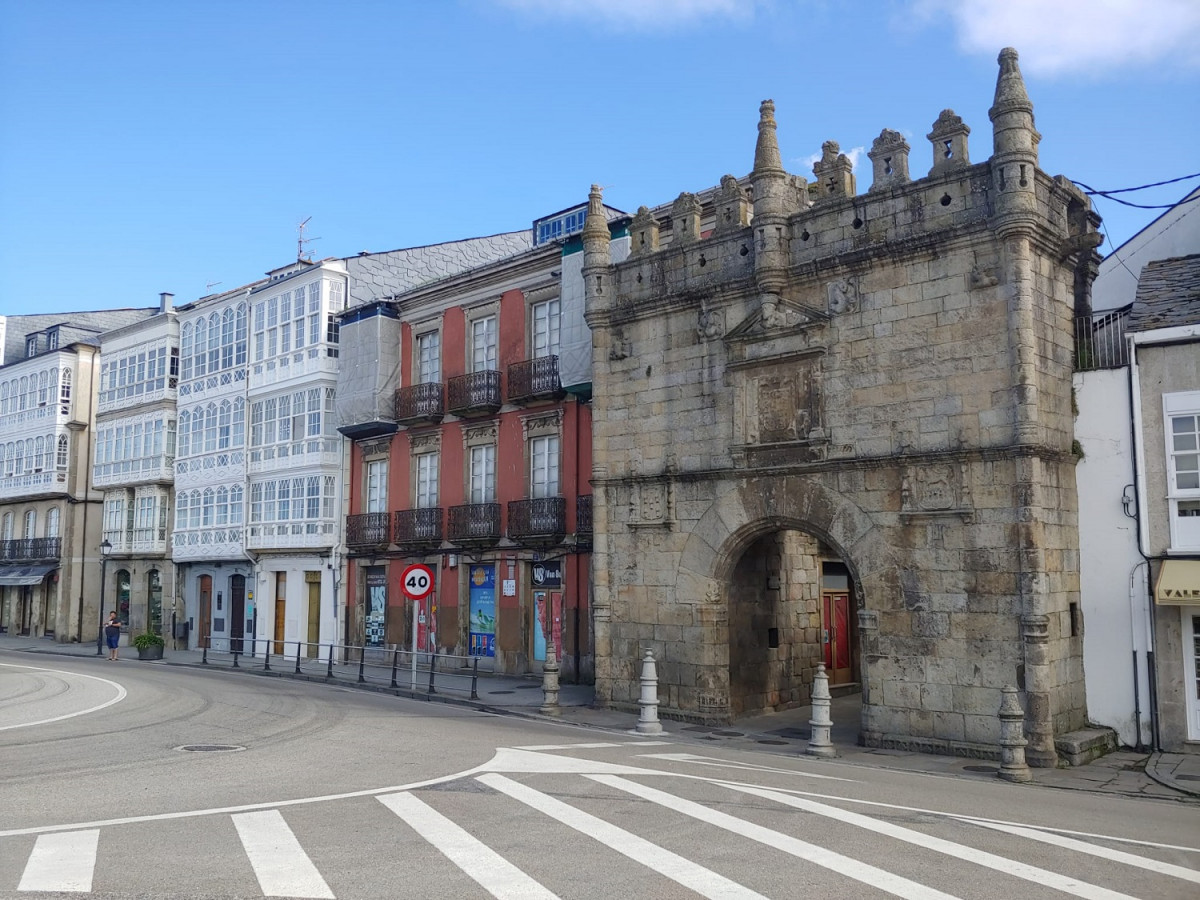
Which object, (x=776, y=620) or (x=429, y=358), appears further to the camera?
(x=429, y=358)

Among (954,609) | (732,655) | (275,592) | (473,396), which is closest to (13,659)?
(275,592)

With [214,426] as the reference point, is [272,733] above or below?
below

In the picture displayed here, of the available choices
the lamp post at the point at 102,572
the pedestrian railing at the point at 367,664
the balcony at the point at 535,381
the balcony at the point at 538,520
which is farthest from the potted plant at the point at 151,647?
the balcony at the point at 535,381

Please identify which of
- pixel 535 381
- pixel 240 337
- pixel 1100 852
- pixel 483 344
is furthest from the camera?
pixel 240 337

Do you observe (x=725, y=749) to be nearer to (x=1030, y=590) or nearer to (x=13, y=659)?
(x=1030, y=590)

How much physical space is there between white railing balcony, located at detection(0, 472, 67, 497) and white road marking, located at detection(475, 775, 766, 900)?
38.0 meters

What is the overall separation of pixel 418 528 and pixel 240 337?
37.5 ft

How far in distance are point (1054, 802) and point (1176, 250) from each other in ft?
43.4

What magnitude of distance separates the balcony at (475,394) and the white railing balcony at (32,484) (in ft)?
79.5

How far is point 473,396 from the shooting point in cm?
2580

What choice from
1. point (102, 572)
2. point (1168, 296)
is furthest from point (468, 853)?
point (102, 572)

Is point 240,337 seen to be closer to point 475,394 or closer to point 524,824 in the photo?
point 475,394

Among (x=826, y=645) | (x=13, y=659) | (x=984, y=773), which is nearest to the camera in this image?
(x=984, y=773)

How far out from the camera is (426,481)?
27.8 m
